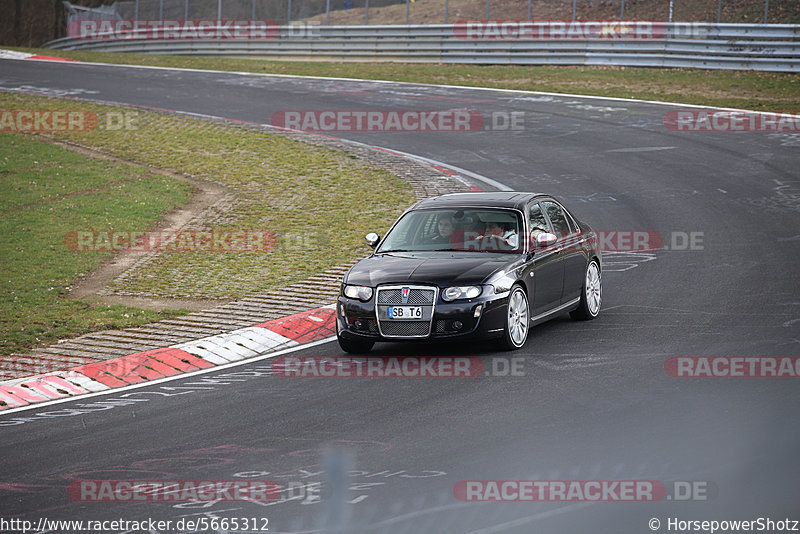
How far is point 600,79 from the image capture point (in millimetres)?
32219

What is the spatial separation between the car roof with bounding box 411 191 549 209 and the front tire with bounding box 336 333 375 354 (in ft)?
6.31

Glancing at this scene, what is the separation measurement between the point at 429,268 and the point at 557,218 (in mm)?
2344

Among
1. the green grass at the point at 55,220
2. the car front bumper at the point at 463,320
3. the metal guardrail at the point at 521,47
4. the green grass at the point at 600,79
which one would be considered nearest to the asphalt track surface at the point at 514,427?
the car front bumper at the point at 463,320

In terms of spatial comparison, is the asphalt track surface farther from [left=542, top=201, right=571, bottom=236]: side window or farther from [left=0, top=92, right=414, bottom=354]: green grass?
[left=0, top=92, right=414, bottom=354]: green grass

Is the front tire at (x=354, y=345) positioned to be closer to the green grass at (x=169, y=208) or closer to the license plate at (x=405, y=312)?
the license plate at (x=405, y=312)

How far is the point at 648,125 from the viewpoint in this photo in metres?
24.8

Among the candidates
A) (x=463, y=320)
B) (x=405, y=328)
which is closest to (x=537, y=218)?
(x=463, y=320)

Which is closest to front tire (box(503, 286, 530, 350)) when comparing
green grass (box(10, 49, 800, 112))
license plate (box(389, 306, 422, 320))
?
license plate (box(389, 306, 422, 320))

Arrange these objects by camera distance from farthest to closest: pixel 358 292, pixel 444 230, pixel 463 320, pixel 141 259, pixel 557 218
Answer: pixel 141 259
pixel 557 218
pixel 444 230
pixel 358 292
pixel 463 320

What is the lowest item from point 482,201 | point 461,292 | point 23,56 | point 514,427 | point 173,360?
point 173,360

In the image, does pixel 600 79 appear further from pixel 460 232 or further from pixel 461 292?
pixel 461 292

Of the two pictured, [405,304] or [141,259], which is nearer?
[405,304]

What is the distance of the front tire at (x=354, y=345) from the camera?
10.5 m

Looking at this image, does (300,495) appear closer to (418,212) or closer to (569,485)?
(569,485)
